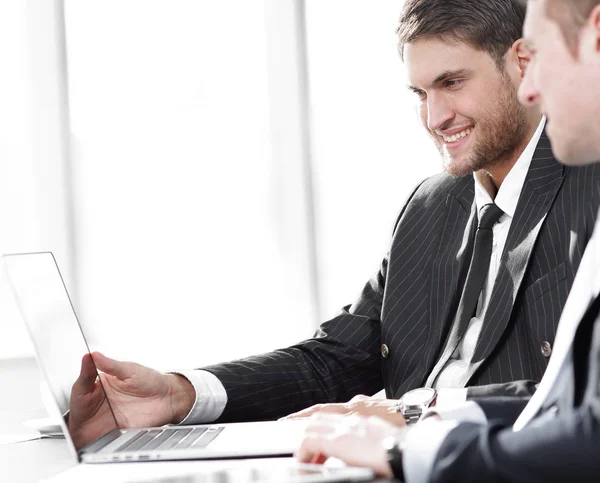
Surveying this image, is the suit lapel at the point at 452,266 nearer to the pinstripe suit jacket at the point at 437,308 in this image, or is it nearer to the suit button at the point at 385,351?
the pinstripe suit jacket at the point at 437,308

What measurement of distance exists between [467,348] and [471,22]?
2.53 feet

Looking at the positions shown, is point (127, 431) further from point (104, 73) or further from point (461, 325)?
point (104, 73)

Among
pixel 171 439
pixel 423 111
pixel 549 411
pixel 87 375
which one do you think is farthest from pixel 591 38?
pixel 423 111

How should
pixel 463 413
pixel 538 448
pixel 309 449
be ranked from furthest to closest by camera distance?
1. pixel 463 413
2. pixel 309 449
3. pixel 538 448

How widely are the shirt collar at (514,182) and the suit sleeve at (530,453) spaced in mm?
1079

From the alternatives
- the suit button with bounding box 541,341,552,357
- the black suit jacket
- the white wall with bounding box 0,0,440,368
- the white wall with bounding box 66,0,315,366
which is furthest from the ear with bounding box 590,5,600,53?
the white wall with bounding box 66,0,315,366

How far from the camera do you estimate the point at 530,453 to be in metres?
0.87

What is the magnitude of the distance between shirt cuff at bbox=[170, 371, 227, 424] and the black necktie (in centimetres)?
44

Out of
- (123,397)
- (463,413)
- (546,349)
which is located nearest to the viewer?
(463,413)

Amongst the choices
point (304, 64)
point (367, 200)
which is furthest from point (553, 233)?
point (304, 64)

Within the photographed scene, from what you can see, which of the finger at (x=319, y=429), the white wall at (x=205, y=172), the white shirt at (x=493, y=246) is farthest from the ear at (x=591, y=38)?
the white wall at (x=205, y=172)

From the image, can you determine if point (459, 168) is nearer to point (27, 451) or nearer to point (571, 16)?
point (571, 16)

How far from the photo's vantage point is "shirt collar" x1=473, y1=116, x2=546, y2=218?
1941 millimetres

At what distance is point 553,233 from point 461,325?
0.27 m
